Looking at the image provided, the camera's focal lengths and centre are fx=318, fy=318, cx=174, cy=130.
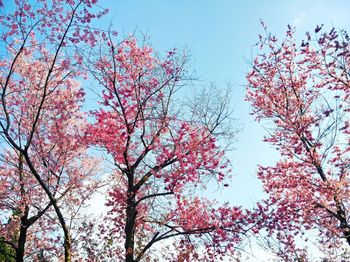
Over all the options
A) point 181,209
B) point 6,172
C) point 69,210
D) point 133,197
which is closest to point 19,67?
point 6,172

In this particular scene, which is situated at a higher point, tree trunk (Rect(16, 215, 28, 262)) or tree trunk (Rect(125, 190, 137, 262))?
tree trunk (Rect(16, 215, 28, 262))

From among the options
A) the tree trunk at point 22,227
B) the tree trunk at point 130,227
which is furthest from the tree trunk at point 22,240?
the tree trunk at point 130,227

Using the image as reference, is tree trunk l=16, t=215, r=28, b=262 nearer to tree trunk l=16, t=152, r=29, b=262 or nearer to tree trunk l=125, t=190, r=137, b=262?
tree trunk l=16, t=152, r=29, b=262

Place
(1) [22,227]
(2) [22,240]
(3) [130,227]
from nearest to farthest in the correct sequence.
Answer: (3) [130,227], (2) [22,240], (1) [22,227]

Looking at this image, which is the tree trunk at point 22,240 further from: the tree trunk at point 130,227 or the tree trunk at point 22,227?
the tree trunk at point 130,227

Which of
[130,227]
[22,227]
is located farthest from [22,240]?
[130,227]

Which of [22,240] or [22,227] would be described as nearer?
[22,240]

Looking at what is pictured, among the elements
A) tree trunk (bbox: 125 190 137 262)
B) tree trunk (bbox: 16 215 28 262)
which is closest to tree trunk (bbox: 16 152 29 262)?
tree trunk (bbox: 16 215 28 262)

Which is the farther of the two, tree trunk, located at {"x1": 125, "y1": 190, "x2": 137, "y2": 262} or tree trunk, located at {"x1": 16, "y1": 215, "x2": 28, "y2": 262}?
tree trunk, located at {"x1": 16, "y1": 215, "x2": 28, "y2": 262}

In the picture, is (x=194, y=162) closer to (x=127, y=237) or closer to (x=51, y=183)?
(x=127, y=237)

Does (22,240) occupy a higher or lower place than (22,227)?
lower

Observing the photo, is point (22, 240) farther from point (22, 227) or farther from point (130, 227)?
point (130, 227)

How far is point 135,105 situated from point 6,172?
25.3 ft

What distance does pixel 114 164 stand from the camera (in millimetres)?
10242
